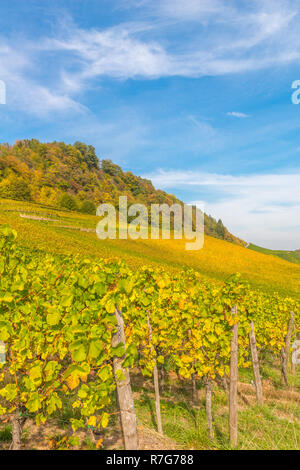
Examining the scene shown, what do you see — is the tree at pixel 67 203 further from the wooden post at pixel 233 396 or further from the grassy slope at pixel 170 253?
the wooden post at pixel 233 396

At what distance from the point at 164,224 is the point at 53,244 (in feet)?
205

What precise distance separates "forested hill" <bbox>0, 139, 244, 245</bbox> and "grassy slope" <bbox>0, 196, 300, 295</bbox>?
1002 inches

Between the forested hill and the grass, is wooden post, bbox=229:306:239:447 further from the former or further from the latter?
the forested hill

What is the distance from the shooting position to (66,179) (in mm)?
108562

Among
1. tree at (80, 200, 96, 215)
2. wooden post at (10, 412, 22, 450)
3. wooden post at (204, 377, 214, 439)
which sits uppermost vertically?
tree at (80, 200, 96, 215)

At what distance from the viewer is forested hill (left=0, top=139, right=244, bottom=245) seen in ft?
255

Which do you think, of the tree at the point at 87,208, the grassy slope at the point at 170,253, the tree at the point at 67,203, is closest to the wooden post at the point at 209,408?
the grassy slope at the point at 170,253

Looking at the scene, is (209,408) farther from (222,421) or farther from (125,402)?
(125,402)

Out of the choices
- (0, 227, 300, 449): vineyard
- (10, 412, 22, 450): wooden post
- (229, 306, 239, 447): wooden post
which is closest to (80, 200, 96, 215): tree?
(0, 227, 300, 449): vineyard

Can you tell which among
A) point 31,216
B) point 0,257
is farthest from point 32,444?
point 31,216

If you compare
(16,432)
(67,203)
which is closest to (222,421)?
(16,432)
